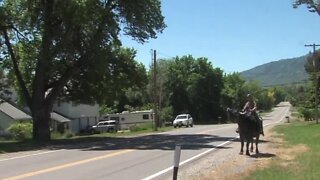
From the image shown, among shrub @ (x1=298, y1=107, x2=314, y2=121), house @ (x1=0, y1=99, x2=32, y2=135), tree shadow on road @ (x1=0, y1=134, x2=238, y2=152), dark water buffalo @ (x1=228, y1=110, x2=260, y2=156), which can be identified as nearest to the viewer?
dark water buffalo @ (x1=228, y1=110, x2=260, y2=156)

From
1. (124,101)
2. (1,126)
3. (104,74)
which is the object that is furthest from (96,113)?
(104,74)

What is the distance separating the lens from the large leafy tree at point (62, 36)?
35500mm

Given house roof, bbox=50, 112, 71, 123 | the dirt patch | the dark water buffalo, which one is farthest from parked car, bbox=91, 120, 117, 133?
the dark water buffalo

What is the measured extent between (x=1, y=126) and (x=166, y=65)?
4809 centimetres

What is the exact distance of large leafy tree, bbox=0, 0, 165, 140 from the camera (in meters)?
35.5

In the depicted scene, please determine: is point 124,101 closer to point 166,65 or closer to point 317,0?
point 166,65

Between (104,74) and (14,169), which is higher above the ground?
(104,74)

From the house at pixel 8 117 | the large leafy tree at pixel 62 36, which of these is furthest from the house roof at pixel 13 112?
the large leafy tree at pixel 62 36

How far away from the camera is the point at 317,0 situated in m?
23.3

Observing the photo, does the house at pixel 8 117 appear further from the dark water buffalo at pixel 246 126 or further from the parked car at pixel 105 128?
the dark water buffalo at pixel 246 126

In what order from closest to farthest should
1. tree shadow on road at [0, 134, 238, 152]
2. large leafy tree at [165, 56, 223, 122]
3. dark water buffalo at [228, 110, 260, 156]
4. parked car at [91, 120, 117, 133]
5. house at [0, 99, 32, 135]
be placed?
dark water buffalo at [228, 110, 260, 156] < tree shadow on road at [0, 134, 238, 152] < house at [0, 99, 32, 135] < parked car at [91, 120, 117, 133] < large leafy tree at [165, 56, 223, 122]

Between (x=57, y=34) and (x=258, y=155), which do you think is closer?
(x=258, y=155)

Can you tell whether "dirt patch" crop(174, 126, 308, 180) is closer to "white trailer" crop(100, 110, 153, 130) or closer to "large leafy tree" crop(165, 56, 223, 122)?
"white trailer" crop(100, 110, 153, 130)

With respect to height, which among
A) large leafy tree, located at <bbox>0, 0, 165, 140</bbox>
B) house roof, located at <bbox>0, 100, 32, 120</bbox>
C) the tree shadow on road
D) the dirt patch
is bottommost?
the dirt patch
